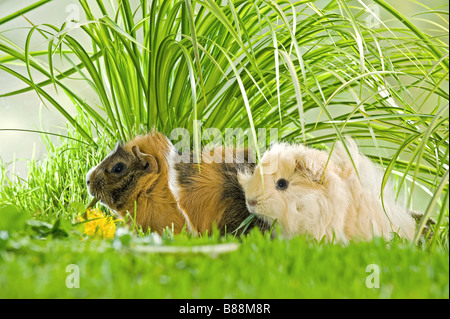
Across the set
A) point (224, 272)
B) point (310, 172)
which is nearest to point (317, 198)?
point (310, 172)

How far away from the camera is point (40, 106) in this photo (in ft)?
7.74

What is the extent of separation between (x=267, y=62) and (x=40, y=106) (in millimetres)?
1292

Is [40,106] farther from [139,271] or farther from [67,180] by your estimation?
[139,271]

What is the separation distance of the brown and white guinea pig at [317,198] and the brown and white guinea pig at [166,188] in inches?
2.9

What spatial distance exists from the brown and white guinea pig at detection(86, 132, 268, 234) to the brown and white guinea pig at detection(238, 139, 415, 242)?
0.07 m

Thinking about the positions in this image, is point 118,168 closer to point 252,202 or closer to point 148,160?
point 148,160

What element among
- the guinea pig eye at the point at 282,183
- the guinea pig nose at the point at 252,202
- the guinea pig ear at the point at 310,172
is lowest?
the guinea pig nose at the point at 252,202

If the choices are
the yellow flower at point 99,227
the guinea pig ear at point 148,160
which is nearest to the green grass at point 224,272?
the yellow flower at point 99,227

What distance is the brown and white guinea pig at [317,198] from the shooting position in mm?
1229

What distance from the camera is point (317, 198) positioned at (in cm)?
123

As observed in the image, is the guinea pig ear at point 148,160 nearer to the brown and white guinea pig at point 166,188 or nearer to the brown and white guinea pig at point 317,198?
the brown and white guinea pig at point 166,188

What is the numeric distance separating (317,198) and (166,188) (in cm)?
43
